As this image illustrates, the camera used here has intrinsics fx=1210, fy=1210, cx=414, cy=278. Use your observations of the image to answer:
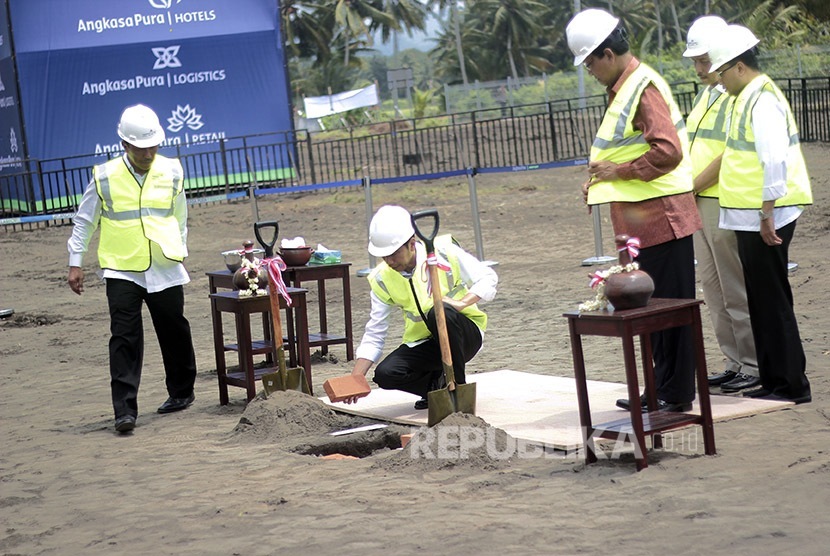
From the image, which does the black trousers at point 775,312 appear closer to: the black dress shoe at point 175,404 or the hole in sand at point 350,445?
the hole in sand at point 350,445

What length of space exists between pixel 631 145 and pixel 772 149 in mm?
734

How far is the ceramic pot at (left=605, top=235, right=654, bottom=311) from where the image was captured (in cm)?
520

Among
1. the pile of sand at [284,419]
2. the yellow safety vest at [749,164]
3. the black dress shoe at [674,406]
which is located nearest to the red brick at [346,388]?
the pile of sand at [284,419]

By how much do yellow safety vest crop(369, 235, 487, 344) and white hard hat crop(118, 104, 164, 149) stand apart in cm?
167

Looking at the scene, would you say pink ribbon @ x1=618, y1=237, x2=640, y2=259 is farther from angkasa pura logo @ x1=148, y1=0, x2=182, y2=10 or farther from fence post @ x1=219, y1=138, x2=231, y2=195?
angkasa pura logo @ x1=148, y1=0, x2=182, y2=10

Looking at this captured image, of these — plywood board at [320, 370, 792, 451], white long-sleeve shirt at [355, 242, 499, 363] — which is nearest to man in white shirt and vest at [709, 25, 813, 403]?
plywood board at [320, 370, 792, 451]

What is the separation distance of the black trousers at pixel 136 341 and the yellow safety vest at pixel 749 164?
11.2ft

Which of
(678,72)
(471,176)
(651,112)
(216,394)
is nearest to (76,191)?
(471,176)

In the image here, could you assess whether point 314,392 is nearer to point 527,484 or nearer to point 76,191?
point 527,484

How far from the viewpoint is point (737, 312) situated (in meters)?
6.91

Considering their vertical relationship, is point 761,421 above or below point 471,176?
below

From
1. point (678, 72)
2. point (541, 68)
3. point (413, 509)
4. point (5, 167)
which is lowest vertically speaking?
point (413, 509)

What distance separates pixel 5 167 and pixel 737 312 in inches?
723

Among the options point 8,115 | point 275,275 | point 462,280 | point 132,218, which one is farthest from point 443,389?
point 8,115
